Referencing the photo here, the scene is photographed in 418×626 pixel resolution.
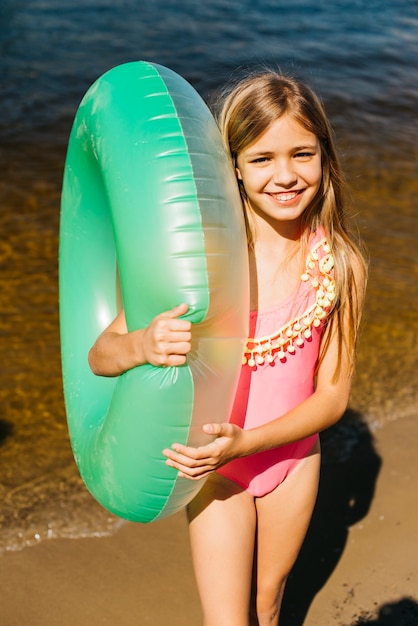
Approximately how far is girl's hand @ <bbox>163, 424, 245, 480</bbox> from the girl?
0.32 feet

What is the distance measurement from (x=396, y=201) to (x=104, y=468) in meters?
4.69

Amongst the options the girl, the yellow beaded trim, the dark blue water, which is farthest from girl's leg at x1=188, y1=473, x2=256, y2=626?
the dark blue water

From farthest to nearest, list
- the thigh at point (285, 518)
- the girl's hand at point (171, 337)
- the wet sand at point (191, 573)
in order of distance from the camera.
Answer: the wet sand at point (191, 573), the thigh at point (285, 518), the girl's hand at point (171, 337)

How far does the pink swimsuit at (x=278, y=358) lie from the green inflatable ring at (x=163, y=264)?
0.76ft

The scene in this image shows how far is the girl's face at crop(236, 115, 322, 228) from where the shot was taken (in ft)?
7.61

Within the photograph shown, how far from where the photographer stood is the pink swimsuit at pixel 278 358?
2.46 m

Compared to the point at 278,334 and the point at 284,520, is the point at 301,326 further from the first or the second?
the point at 284,520

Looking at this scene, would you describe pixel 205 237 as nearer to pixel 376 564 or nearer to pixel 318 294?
pixel 318 294

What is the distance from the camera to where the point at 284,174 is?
7.60 ft

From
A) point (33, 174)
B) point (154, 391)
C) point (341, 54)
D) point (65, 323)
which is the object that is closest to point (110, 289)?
point (65, 323)

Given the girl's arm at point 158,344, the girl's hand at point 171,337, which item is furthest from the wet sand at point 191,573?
the girl's hand at point 171,337

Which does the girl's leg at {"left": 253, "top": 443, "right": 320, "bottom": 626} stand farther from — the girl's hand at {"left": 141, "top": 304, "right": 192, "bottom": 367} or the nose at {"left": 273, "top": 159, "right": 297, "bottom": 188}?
the nose at {"left": 273, "top": 159, "right": 297, "bottom": 188}

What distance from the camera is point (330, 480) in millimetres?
3803

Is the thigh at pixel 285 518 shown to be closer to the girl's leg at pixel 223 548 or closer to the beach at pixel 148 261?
the girl's leg at pixel 223 548
